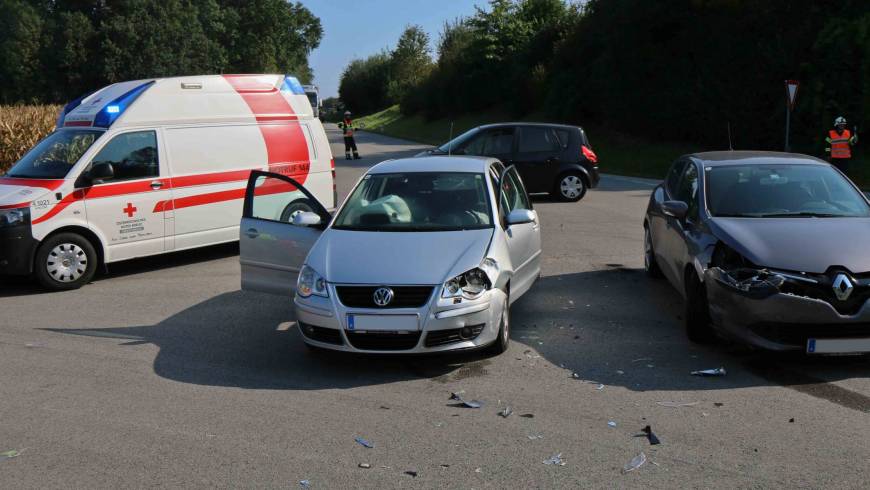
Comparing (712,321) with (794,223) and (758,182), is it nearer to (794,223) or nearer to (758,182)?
(794,223)

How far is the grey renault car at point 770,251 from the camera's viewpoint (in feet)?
20.7

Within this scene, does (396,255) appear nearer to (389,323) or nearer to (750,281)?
(389,323)

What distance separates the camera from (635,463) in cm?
487

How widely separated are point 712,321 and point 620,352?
0.77 m

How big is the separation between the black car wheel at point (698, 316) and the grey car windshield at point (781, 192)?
2.60 feet

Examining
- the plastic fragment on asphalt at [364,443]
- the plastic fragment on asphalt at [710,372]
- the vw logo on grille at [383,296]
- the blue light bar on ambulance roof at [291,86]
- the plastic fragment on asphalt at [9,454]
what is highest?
the blue light bar on ambulance roof at [291,86]

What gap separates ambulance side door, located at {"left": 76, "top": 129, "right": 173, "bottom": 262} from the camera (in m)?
10.3

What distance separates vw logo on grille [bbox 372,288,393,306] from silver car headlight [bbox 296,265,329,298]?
399 millimetres

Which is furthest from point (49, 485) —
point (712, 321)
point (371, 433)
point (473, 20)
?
point (473, 20)

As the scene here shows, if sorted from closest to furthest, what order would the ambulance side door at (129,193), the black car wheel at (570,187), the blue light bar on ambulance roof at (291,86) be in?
the ambulance side door at (129,193) < the blue light bar on ambulance roof at (291,86) < the black car wheel at (570,187)

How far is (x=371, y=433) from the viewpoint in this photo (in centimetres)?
540

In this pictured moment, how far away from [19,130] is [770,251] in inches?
879

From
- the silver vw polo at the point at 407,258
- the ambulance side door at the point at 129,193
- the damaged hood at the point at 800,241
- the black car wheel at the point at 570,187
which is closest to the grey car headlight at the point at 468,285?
the silver vw polo at the point at 407,258

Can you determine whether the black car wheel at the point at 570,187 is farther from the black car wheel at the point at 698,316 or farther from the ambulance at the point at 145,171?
the black car wheel at the point at 698,316
